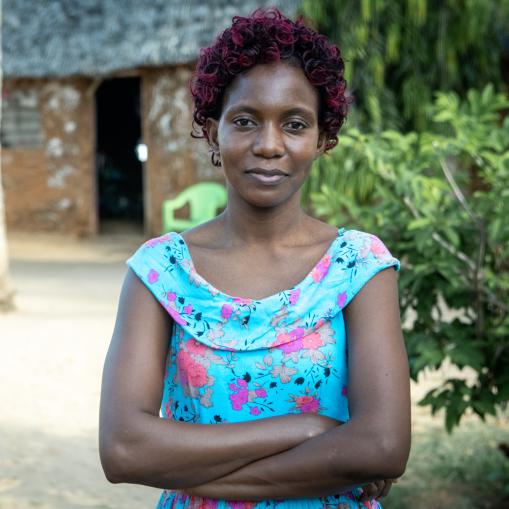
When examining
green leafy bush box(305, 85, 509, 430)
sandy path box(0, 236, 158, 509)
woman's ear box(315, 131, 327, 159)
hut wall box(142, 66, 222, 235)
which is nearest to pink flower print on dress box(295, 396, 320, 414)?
woman's ear box(315, 131, 327, 159)

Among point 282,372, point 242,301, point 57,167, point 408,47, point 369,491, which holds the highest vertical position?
point 408,47

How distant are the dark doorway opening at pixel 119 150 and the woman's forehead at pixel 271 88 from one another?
1549cm

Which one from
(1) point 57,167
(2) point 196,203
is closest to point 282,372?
(2) point 196,203

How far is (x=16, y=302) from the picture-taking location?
8797 millimetres

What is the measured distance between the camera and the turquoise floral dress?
157 cm

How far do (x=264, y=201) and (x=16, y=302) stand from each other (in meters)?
7.53

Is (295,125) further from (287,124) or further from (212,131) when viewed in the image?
(212,131)

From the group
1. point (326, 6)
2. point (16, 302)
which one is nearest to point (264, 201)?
point (16, 302)

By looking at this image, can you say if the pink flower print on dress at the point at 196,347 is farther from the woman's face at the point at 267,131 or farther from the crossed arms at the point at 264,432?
the woman's face at the point at 267,131

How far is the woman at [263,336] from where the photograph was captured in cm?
154

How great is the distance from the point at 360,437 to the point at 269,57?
2.21 feet

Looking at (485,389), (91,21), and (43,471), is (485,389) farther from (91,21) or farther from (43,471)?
(91,21)

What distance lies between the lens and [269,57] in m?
1.61

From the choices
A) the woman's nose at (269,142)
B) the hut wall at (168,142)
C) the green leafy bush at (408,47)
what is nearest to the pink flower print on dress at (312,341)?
the woman's nose at (269,142)
